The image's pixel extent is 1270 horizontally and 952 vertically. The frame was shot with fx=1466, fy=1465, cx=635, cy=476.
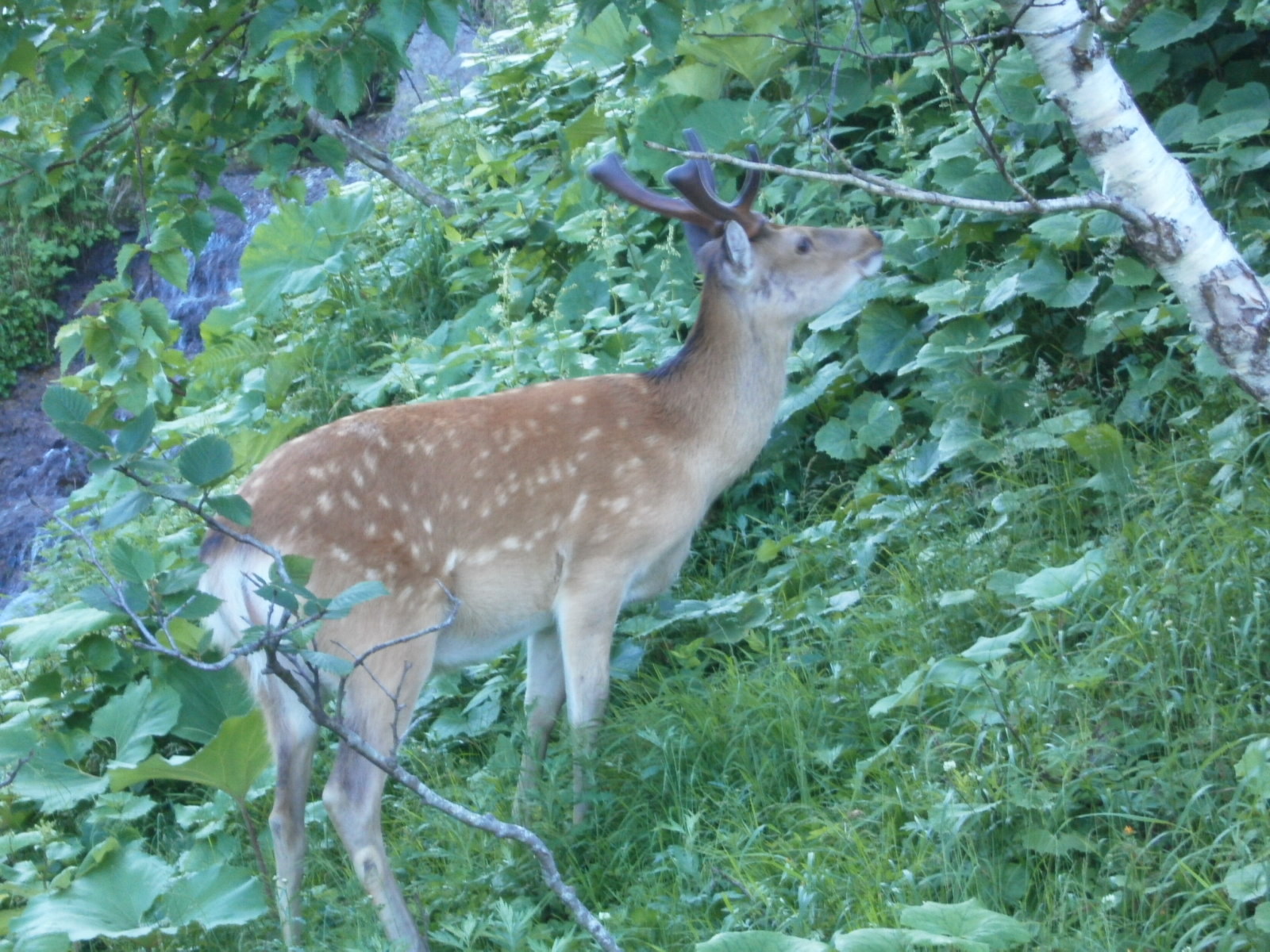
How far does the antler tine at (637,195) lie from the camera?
534 cm

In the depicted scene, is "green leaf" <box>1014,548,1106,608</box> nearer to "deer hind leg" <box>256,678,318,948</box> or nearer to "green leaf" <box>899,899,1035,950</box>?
"green leaf" <box>899,899,1035,950</box>

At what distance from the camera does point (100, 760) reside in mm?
5703

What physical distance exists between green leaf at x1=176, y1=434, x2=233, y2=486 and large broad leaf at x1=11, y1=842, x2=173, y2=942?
1451mm

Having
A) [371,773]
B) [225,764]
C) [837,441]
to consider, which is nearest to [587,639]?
[371,773]

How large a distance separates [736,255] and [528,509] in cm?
120

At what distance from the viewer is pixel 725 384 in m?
5.26

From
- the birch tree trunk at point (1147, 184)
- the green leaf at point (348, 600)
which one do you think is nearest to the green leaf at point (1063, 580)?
the birch tree trunk at point (1147, 184)

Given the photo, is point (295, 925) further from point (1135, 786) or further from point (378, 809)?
point (1135, 786)

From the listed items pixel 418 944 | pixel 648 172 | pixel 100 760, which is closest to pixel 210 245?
pixel 648 172

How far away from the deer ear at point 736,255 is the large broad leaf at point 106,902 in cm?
274

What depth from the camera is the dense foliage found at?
11.5 feet

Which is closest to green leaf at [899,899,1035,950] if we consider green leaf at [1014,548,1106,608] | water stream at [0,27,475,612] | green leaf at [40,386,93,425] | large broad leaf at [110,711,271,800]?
green leaf at [1014,548,1106,608]

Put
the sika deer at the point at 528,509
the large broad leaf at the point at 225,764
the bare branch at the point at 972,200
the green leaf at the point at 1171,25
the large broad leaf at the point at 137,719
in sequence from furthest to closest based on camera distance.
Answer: the green leaf at the point at 1171,25, the large broad leaf at the point at 137,719, the sika deer at the point at 528,509, the large broad leaf at the point at 225,764, the bare branch at the point at 972,200

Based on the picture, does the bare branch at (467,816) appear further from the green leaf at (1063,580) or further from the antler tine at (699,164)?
the antler tine at (699,164)
